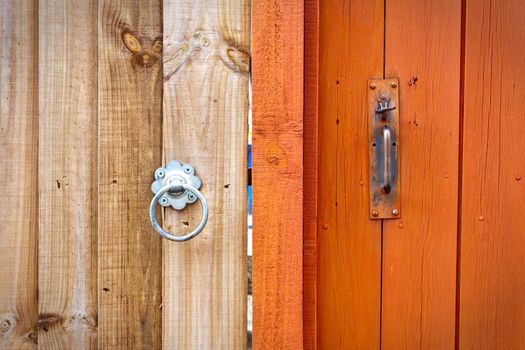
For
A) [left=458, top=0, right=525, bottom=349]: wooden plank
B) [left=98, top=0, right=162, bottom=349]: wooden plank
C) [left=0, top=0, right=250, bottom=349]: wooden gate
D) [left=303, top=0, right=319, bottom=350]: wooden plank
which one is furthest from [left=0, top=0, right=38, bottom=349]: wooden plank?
[left=458, top=0, right=525, bottom=349]: wooden plank

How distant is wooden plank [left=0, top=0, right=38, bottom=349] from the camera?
0.88m

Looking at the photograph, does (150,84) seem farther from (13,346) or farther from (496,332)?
(496,332)

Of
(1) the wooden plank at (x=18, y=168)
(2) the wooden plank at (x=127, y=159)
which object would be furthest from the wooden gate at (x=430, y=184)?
(1) the wooden plank at (x=18, y=168)

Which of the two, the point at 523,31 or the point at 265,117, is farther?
the point at 523,31

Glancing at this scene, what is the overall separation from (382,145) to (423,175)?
14 cm

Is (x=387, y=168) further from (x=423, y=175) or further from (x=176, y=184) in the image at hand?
(x=176, y=184)

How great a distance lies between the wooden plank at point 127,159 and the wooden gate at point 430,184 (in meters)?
0.42

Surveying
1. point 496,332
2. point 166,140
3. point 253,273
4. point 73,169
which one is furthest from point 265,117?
point 496,332

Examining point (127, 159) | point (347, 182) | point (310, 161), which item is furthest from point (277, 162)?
point (127, 159)

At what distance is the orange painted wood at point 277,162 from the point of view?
842 mm

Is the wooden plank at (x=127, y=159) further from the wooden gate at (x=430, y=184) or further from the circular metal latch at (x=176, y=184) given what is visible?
the wooden gate at (x=430, y=184)

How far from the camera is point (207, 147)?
88 cm

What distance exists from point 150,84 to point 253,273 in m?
0.51

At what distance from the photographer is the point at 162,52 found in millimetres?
886
